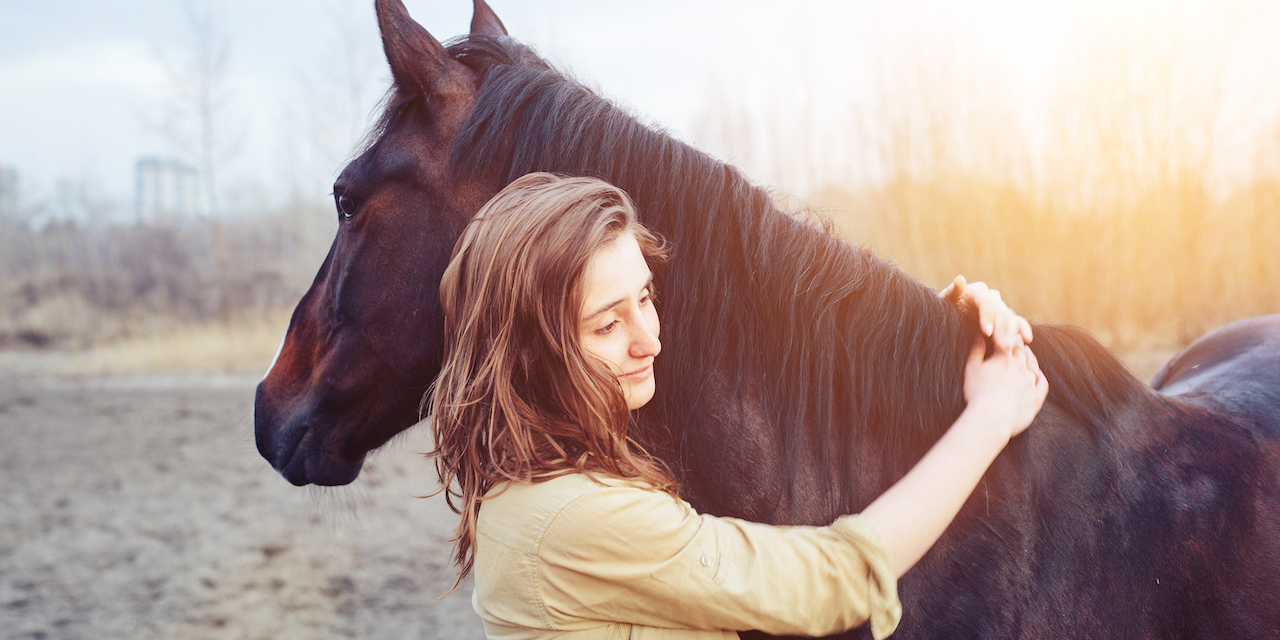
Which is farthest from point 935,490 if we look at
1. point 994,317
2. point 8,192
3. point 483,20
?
point 8,192

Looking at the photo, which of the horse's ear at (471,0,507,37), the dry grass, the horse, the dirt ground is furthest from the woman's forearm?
the dry grass

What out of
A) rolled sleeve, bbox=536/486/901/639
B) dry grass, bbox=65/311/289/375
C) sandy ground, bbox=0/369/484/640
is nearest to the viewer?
rolled sleeve, bbox=536/486/901/639

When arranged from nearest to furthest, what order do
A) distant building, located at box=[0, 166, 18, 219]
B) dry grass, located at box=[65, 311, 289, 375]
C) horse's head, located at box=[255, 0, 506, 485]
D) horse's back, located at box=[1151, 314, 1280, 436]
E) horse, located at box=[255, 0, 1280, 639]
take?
horse, located at box=[255, 0, 1280, 639] < horse's head, located at box=[255, 0, 506, 485] < horse's back, located at box=[1151, 314, 1280, 436] < dry grass, located at box=[65, 311, 289, 375] < distant building, located at box=[0, 166, 18, 219]

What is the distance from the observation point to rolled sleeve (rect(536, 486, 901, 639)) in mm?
884

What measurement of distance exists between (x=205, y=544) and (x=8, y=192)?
3228cm

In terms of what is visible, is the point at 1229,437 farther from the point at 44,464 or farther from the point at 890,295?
the point at 44,464

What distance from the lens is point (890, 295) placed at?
4.01 feet

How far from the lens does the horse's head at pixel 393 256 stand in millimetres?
1351

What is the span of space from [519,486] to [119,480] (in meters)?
6.71

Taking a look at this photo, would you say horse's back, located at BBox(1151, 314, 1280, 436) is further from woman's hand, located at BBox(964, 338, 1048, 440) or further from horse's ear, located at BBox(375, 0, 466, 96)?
horse's ear, located at BBox(375, 0, 466, 96)

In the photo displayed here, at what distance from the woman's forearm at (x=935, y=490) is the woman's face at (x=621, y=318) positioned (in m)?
0.39

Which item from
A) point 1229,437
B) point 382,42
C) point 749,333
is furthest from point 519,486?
point 1229,437

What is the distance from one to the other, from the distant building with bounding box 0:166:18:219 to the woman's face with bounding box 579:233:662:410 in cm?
3510

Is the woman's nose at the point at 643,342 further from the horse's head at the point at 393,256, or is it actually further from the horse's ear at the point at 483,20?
the horse's ear at the point at 483,20
